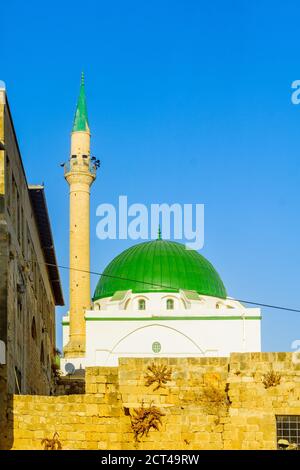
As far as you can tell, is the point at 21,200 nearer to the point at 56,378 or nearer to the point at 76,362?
the point at 56,378

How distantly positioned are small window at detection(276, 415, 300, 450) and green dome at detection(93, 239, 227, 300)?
37.1 metres

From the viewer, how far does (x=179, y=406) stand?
19984 millimetres

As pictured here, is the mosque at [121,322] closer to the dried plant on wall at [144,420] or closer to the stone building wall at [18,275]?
the stone building wall at [18,275]

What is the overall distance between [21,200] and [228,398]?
7510mm

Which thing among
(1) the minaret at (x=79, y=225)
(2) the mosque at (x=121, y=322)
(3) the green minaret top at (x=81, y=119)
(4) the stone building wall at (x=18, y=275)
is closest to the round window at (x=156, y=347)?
(2) the mosque at (x=121, y=322)

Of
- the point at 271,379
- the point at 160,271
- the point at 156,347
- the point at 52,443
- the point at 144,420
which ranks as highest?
the point at 160,271

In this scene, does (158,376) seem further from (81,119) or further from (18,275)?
(81,119)

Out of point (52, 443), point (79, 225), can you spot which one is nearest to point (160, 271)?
point (79, 225)

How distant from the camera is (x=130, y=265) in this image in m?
59.1

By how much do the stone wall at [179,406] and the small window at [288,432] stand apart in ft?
0.41

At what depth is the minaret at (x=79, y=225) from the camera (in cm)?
5238

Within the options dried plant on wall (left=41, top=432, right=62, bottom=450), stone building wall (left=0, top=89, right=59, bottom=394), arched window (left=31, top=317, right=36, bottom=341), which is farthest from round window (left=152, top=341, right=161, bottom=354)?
dried plant on wall (left=41, top=432, right=62, bottom=450)

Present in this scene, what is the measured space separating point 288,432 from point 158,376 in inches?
105
